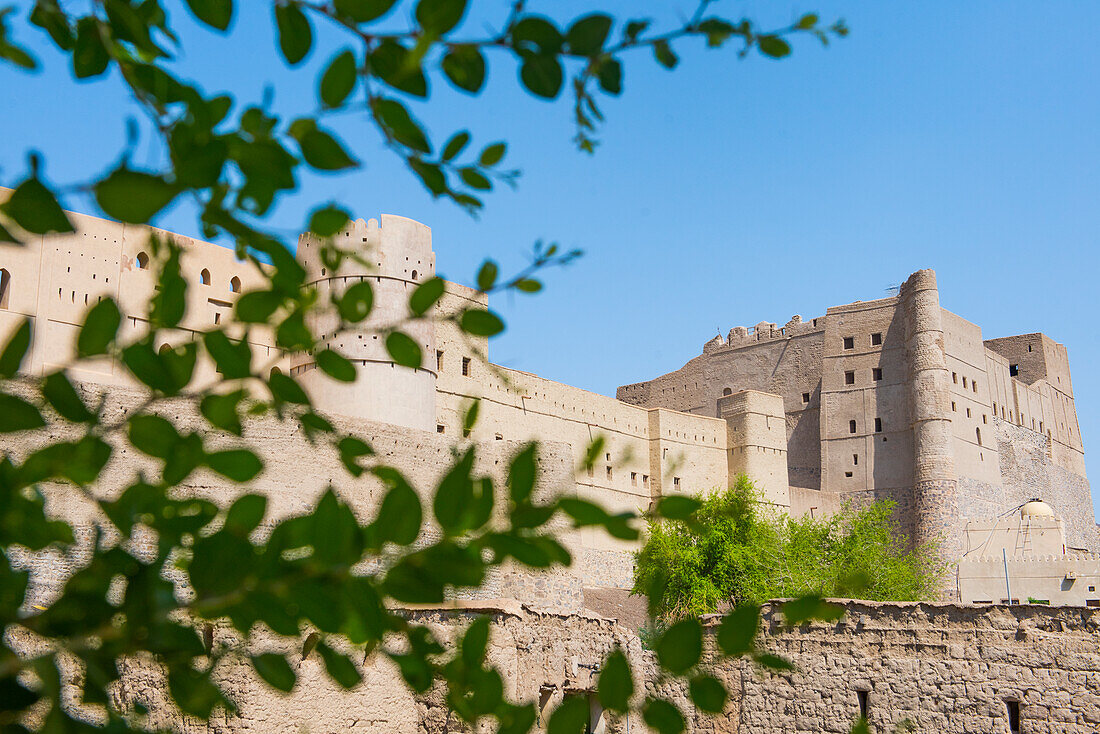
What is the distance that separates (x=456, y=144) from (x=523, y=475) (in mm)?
630

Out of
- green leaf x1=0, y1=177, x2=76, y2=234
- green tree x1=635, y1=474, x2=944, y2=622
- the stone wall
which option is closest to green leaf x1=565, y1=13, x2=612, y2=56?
green leaf x1=0, y1=177, x2=76, y2=234

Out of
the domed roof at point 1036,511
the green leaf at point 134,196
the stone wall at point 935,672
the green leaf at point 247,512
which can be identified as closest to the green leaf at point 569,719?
the green leaf at point 247,512

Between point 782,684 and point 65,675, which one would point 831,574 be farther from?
point 65,675

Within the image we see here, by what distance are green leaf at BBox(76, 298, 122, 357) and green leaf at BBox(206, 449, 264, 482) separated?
0.22 m

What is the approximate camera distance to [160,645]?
1.30 metres

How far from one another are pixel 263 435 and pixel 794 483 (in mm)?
30842

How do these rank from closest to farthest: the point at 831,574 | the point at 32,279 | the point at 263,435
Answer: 1. the point at 263,435
2. the point at 32,279
3. the point at 831,574

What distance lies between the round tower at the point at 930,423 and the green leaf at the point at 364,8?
39.0m

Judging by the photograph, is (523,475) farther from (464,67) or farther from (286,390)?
(464,67)

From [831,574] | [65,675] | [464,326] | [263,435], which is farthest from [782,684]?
[831,574]

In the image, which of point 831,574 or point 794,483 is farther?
point 794,483

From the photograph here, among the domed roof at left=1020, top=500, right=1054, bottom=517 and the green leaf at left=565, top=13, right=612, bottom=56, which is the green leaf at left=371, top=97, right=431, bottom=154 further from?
the domed roof at left=1020, top=500, right=1054, bottom=517

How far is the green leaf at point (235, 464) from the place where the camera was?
4.78 feet

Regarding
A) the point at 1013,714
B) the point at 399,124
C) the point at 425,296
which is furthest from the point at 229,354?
the point at 1013,714
